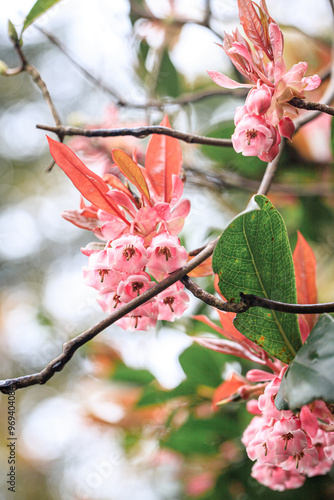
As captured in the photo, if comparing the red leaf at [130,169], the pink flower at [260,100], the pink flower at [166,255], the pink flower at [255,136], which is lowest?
the pink flower at [166,255]

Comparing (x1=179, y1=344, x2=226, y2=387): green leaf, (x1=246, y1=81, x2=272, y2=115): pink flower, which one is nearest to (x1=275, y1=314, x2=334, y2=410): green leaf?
(x1=246, y1=81, x2=272, y2=115): pink flower

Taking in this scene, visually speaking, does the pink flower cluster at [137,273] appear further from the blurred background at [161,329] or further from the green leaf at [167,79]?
the green leaf at [167,79]

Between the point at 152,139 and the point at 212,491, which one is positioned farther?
the point at 212,491

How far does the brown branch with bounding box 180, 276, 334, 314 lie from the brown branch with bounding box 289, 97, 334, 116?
108mm

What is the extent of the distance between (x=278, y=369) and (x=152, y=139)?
0.21 metres

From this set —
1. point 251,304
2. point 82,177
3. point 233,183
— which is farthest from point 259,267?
point 233,183

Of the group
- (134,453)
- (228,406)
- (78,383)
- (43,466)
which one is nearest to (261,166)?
(228,406)

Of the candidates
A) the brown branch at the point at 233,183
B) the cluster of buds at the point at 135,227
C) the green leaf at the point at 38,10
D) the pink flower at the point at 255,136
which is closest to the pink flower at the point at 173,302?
the cluster of buds at the point at 135,227

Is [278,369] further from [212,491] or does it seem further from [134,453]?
[134,453]

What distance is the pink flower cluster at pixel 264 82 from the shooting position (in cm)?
28

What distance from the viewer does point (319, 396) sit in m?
0.23

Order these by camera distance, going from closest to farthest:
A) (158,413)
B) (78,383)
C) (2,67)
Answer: (2,67) < (158,413) < (78,383)

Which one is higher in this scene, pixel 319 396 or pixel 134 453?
pixel 319 396

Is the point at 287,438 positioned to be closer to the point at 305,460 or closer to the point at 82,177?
the point at 305,460
